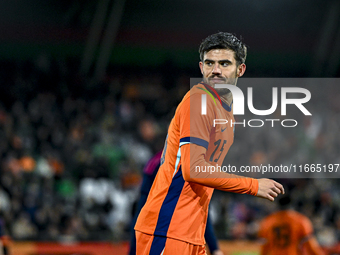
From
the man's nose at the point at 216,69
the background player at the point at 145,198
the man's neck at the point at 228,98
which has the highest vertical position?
the man's nose at the point at 216,69

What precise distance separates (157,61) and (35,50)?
3.92 m

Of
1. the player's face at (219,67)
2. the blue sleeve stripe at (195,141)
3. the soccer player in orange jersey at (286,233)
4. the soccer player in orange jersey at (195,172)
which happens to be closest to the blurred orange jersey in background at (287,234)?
the soccer player in orange jersey at (286,233)

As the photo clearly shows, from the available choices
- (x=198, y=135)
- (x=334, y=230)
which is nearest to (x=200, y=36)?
(x=334, y=230)

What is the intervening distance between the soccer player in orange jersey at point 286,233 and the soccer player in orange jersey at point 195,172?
324 cm

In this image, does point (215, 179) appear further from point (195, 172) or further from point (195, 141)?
point (195, 141)

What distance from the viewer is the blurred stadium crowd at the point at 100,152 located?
905 centimetres

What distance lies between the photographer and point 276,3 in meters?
13.2

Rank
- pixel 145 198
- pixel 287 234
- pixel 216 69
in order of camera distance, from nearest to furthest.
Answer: pixel 216 69
pixel 145 198
pixel 287 234

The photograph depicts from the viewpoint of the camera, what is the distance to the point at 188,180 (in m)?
2.46

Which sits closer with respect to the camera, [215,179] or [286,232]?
[215,179]

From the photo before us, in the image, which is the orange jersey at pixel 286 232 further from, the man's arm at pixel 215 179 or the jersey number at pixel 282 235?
the man's arm at pixel 215 179

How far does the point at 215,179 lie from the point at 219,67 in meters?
0.68

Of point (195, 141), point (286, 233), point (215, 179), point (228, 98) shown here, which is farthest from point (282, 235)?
point (195, 141)

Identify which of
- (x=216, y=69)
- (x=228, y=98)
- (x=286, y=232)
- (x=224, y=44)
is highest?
(x=224, y=44)
